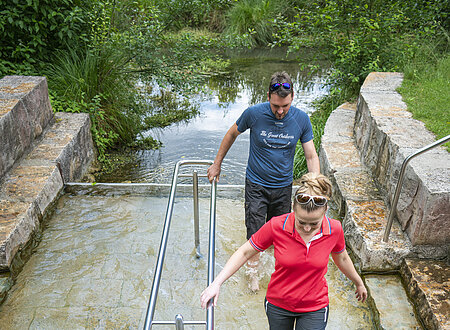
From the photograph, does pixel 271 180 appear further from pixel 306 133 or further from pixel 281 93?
pixel 281 93

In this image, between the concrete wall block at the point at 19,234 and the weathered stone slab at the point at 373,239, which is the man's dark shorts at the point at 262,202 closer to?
the weathered stone slab at the point at 373,239

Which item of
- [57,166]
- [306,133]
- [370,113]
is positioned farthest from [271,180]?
[57,166]

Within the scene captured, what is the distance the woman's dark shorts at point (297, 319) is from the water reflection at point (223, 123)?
392 centimetres

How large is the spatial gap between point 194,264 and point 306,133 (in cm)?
158

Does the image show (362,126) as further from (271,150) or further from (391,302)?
(391,302)

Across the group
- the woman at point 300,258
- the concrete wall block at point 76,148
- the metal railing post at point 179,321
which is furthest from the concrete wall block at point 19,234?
the woman at point 300,258

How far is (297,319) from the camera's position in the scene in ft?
7.70

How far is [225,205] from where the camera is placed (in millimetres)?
4898

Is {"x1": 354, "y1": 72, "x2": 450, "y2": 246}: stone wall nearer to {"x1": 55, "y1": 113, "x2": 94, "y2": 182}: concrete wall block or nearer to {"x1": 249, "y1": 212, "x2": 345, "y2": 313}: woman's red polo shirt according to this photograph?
{"x1": 249, "y1": 212, "x2": 345, "y2": 313}: woman's red polo shirt

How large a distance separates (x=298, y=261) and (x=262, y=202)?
1.30m

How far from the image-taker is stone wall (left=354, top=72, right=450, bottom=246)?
327 centimetres

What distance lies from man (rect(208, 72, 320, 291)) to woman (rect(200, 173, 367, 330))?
100cm

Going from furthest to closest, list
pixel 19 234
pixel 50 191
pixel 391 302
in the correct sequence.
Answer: pixel 50 191 → pixel 19 234 → pixel 391 302

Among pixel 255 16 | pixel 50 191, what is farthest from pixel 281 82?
pixel 255 16
